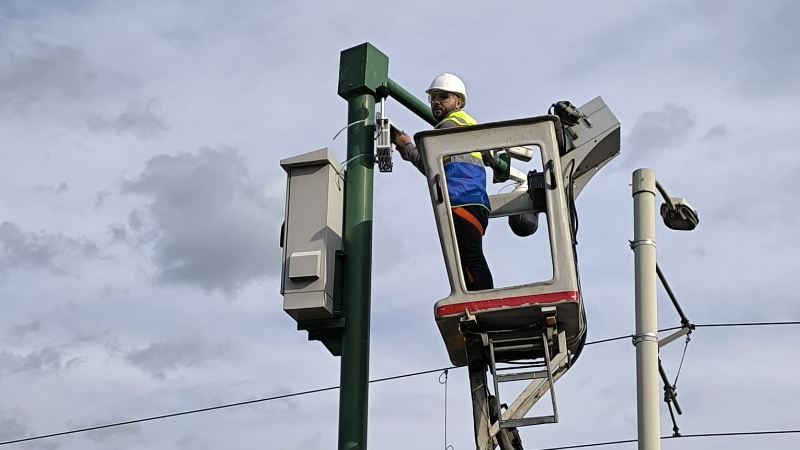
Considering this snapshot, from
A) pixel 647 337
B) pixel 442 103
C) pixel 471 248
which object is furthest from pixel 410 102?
pixel 647 337

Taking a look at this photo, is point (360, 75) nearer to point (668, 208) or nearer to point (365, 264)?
point (365, 264)

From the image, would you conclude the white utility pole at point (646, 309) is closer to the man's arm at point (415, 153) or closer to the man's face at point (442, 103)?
the man's arm at point (415, 153)

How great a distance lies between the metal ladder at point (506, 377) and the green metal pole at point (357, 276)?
3.23ft

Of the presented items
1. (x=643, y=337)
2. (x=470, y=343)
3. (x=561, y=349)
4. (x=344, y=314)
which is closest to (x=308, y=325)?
(x=344, y=314)

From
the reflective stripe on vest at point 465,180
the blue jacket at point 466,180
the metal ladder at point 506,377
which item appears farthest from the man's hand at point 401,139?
the metal ladder at point 506,377

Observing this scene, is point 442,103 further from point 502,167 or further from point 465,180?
point 465,180

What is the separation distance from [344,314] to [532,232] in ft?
5.57

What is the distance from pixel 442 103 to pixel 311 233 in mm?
1640

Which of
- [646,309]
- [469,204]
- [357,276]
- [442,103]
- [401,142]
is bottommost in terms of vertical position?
[646,309]

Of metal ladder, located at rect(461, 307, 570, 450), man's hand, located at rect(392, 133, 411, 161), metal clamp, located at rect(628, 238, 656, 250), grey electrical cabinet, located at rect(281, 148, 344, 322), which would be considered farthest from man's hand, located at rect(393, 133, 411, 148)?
metal clamp, located at rect(628, 238, 656, 250)

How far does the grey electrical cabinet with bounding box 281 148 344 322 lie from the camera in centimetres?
1008

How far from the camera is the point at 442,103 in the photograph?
10.8m

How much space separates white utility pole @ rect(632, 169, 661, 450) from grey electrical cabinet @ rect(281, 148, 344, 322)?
8.38 feet

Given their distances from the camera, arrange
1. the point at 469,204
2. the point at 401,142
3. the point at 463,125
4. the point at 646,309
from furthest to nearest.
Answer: the point at 401,142
the point at 463,125
the point at 469,204
the point at 646,309
